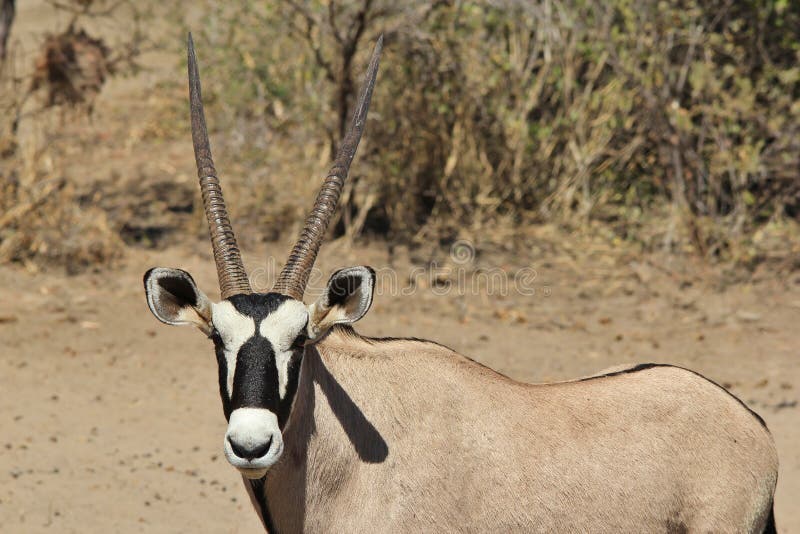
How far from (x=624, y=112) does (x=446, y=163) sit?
2113 mm

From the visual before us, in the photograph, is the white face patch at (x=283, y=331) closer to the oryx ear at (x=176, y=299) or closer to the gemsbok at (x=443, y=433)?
the gemsbok at (x=443, y=433)

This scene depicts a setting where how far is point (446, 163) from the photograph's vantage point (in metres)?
11.9

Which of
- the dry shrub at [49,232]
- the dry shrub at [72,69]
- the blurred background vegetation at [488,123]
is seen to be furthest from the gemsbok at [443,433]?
the dry shrub at [72,69]

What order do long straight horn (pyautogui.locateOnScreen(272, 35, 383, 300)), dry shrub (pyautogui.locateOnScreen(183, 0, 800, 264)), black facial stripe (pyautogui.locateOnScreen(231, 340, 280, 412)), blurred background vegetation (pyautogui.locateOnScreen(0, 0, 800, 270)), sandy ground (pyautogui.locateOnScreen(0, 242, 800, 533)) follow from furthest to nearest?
1. dry shrub (pyautogui.locateOnScreen(183, 0, 800, 264))
2. blurred background vegetation (pyautogui.locateOnScreen(0, 0, 800, 270))
3. sandy ground (pyautogui.locateOnScreen(0, 242, 800, 533))
4. long straight horn (pyautogui.locateOnScreen(272, 35, 383, 300))
5. black facial stripe (pyautogui.locateOnScreen(231, 340, 280, 412))

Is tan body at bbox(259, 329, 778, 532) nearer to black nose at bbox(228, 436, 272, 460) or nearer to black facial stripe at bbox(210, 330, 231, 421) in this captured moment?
black facial stripe at bbox(210, 330, 231, 421)

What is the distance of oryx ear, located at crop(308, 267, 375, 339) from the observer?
3971mm

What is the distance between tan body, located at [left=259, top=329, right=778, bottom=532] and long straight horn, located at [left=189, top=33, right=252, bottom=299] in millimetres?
447

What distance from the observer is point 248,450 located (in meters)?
3.48

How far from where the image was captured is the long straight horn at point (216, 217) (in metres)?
Result: 4.11

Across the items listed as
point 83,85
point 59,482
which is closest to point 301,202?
point 83,85

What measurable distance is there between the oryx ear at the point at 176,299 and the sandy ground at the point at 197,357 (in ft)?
8.86

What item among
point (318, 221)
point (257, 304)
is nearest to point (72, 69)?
point (318, 221)

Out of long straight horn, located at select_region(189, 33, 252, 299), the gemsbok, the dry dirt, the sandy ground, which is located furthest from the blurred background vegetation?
the gemsbok

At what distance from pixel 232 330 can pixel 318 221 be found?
74 cm
